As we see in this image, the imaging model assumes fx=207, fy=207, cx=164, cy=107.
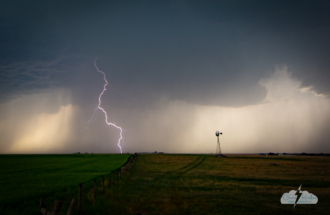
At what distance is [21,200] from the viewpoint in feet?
53.8

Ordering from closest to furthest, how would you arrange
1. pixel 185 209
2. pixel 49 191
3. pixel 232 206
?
pixel 185 209
pixel 232 206
pixel 49 191

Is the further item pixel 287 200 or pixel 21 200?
pixel 287 200

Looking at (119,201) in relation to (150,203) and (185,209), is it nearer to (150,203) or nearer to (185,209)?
(150,203)

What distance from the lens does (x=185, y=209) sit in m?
15.2

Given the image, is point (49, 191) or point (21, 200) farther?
point (49, 191)

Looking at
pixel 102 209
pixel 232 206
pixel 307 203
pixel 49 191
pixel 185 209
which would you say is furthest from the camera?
pixel 49 191

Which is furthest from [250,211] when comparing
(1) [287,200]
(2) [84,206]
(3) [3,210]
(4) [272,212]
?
(3) [3,210]

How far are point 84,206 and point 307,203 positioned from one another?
1802cm

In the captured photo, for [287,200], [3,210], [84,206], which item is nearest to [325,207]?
[287,200]

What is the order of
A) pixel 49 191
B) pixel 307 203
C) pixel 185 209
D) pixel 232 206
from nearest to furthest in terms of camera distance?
pixel 185 209 < pixel 232 206 < pixel 307 203 < pixel 49 191

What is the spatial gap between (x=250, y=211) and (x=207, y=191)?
24.7 ft

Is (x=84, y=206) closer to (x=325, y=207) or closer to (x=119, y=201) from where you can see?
(x=119, y=201)

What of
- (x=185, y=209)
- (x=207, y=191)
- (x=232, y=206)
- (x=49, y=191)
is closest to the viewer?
(x=185, y=209)

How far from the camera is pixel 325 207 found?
52.4ft
